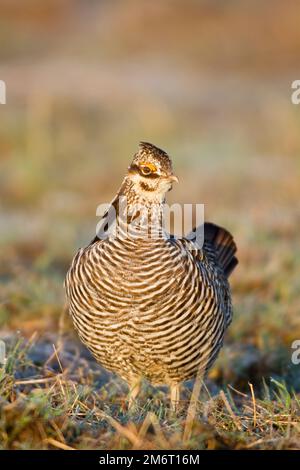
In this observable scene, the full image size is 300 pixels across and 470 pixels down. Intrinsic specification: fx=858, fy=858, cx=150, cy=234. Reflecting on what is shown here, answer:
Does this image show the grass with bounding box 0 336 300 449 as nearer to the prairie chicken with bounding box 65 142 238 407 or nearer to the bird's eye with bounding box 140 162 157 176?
the prairie chicken with bounding box 65 142 238 407

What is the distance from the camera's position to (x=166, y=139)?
12.8 meters

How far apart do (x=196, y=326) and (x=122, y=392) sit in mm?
888

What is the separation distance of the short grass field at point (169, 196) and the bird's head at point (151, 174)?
1.01m

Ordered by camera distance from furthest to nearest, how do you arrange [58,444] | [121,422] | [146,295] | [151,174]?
[151,174]
[146,295]
[121,422]
[58,444]

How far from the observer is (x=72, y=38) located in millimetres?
23953

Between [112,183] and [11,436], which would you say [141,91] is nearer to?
[112,183]

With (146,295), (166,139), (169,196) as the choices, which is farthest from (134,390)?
(166,139)

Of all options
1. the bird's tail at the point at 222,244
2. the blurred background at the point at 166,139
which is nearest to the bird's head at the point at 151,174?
the bird's tail at the point at 222,244

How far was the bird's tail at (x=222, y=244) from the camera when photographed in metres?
5.55

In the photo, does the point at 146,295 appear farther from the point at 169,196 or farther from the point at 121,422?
the point at 169,196

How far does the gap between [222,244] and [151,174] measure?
1402 mm

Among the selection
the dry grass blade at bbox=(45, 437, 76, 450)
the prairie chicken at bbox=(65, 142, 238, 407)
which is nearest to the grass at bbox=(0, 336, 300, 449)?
the dry grass blade at bbox=(45, 437, 76, 450)

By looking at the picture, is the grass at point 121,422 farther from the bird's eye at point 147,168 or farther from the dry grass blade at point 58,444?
the bird's eye at point 147,168

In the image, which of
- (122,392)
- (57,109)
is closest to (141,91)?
(57,109)
